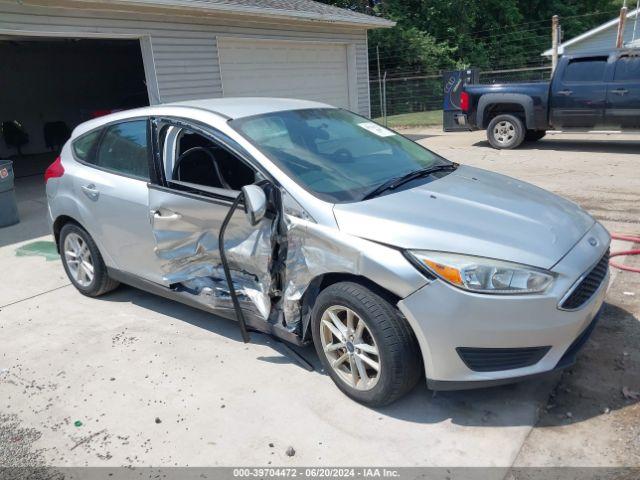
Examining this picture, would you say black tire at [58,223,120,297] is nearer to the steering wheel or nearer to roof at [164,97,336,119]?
the steering wheel

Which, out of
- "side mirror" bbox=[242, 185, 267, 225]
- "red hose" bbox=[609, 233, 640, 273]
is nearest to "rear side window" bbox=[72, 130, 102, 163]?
"side mirror" bbox=[242, 185, 267, 225]

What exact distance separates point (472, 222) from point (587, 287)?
67 cm

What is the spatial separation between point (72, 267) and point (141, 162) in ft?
4.86

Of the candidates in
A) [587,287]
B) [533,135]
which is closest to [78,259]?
[587,287]

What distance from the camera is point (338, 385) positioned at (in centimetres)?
314

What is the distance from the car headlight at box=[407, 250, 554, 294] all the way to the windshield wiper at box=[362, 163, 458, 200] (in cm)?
71

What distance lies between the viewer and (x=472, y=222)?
2.86 metres

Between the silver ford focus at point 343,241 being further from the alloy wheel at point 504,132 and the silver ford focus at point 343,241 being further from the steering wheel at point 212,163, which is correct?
the alloy wheel at point 504,132

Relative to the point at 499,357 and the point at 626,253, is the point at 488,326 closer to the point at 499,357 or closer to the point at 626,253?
the point at 499,357

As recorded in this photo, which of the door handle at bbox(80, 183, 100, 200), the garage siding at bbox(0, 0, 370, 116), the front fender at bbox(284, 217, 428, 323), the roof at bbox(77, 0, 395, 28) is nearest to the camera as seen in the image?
the front fender at bbox(284, 217, 428, 323)

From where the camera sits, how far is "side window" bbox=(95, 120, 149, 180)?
402 cm

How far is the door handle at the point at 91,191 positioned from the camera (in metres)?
4.29

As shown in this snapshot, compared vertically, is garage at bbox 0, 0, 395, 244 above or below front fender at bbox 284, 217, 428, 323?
above

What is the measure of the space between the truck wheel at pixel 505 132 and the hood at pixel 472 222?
8.55 metres
